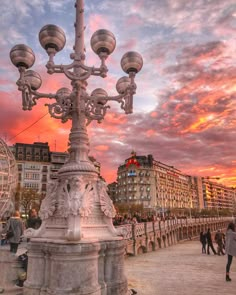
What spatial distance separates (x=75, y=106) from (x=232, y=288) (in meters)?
6.90

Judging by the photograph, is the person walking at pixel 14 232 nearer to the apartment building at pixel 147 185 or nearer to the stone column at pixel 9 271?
the stone column at pixel 9 271

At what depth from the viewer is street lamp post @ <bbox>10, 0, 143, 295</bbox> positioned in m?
5.09

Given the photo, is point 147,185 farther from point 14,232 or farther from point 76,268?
point 76,268

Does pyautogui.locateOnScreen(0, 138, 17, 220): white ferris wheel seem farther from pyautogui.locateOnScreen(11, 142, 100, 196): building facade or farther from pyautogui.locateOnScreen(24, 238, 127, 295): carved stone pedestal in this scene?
pyautogui.locateOnScreen(11, 142, 100, 196): building facade

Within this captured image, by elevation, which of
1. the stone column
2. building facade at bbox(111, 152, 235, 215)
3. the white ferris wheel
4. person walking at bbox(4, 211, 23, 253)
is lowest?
the stone column

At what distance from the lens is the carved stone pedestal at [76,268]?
5004 millimetres

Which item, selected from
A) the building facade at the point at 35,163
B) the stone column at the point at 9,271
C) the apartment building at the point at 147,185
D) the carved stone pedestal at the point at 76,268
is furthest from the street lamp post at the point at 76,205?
the apartment building at the point at 147,185

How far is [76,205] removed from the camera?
5484 millimetres

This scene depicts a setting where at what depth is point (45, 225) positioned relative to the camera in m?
6.02

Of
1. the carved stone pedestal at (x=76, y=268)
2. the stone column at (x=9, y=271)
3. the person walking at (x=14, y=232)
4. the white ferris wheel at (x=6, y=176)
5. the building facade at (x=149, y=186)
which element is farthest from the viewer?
the building facade at (x=149, y=186)

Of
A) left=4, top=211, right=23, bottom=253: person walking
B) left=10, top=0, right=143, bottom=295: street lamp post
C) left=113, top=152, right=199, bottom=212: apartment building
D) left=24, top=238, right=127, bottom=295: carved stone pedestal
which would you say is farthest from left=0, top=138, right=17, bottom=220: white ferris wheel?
left=113, top=152, right=199, bottom=212: apartment building

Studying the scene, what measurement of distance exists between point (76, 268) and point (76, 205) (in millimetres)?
1139

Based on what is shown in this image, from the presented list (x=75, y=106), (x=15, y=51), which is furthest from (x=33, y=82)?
(x=75, y=106)

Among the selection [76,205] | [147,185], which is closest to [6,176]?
[76,205]
